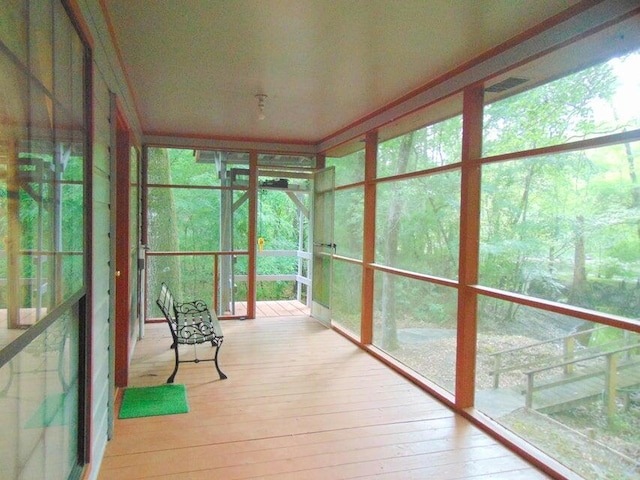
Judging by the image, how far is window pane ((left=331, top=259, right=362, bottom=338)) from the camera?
5.38 m

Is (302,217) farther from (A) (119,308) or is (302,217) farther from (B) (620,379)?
(B) (620,379)

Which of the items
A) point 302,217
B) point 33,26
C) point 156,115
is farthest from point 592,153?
point 302,217

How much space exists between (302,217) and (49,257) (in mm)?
6215

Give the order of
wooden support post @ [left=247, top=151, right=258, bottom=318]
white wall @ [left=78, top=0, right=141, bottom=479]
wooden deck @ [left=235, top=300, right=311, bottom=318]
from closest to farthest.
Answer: white wall @ [left=78, top=0, right=141, bottom=479], wooden support post @ [left=247, top=151, right=258, bottom=318], wooden deck @ [left=235, top=300, right=311, bottom=318]

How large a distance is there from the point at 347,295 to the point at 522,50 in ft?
12.1

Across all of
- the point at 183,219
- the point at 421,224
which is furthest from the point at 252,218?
the point at 421,224

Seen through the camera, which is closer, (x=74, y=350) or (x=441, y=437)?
(x=74, y=350)

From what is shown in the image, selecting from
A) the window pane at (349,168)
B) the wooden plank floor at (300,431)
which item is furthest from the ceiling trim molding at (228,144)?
the wooden plank floor at (300,431)

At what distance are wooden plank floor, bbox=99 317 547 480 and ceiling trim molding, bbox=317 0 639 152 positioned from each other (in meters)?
2.42

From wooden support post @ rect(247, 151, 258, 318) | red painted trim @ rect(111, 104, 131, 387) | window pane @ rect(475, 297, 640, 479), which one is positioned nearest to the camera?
window pane @ rect(475, 297, 640, 479)

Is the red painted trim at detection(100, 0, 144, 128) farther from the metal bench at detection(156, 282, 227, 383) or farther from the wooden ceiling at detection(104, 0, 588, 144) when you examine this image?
the metal bench at detection(156, 282, 227, 383)

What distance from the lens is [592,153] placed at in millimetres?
2342

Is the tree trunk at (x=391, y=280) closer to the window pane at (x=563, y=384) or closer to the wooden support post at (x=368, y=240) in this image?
the wooden support post at (x=368, y=240)

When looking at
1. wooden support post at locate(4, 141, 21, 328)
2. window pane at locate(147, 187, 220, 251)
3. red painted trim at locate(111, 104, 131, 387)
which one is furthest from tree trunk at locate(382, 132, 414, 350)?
wooden support post at locate(4, 141, 21, 328)
